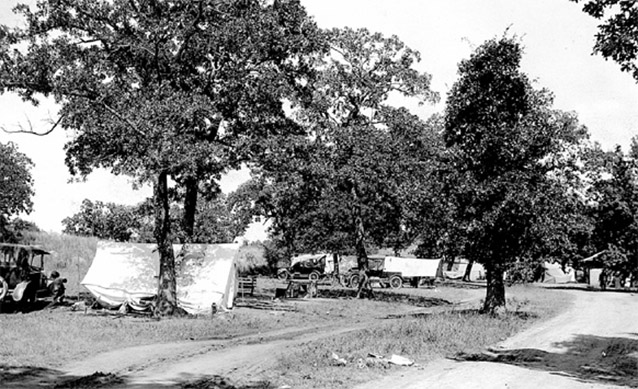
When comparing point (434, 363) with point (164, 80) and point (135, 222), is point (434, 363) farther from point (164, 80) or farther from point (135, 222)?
point (135, 222)

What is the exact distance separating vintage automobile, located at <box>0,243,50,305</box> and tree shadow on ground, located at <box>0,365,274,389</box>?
500 inches

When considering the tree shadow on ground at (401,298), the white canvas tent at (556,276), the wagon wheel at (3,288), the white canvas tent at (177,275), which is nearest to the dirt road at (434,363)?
the white canvas tent at (177,275)

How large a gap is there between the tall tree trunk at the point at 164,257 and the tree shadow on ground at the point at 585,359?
11.7 m

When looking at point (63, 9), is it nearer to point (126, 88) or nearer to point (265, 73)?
point (126, 88)

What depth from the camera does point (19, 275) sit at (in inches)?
977

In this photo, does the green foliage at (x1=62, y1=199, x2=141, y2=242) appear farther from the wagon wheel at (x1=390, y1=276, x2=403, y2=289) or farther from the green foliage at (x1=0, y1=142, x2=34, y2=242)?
the wagon wheel at (x1=390, y1=276, x2=403, y2=289)

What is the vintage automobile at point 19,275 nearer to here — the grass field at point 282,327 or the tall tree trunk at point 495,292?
the grass field at point 282,327

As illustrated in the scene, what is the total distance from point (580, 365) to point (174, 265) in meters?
14.8

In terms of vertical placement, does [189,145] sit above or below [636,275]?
above

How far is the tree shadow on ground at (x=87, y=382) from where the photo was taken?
10.6 meters

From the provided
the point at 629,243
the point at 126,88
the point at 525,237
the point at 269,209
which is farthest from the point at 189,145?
the point at 269,209

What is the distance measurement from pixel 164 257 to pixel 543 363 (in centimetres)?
1410

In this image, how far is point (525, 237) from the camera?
74.9ft

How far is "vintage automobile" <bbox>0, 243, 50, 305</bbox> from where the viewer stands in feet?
77.3
